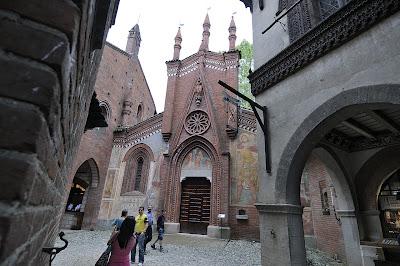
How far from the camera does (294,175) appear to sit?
188 inches

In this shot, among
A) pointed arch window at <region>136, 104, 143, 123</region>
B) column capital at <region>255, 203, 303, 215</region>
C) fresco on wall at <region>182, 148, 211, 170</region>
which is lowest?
column capital at <region>255, 203, 303, 215</region>

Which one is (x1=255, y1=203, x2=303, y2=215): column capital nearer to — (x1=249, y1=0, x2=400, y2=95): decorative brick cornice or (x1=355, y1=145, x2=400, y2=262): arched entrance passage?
(x1=249, y1=0, x2=400, y2=95): decorative brick cornice

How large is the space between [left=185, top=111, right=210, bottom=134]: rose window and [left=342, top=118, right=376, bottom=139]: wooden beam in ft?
29.2

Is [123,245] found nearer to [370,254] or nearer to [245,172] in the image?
[370,254]

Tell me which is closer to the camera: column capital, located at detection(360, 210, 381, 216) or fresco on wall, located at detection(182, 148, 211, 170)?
column capital, located at detection(360, 210, 381, 216)

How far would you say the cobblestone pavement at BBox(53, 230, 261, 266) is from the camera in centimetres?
718

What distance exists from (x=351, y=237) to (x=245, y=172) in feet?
20.6

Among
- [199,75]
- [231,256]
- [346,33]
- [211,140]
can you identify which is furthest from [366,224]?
[199,75]

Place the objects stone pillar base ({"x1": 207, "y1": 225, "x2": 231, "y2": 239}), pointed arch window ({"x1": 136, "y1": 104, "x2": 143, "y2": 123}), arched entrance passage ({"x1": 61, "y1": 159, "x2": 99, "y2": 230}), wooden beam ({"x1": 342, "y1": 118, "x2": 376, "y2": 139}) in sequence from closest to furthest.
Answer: wooden beam ({"x1": 342, "y1": 118, "x2": 376, "y2": 139}) < stone pillar base ({"x1": 207, "y1": 225, "x2": 231, "y2": 239}) < arched entrance passage ({"x1": 61, "y1": 159, "x2": 99, "y2": 230}) < pointed arch window ({"x1": 136, "y1": 104, "x2": 143, "y2": 123})

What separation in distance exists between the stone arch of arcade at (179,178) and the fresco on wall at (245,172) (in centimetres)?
90

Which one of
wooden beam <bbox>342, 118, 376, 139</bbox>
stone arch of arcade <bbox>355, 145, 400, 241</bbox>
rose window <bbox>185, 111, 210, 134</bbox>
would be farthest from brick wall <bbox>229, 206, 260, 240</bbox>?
wooden beam <bbox>342, 118, 376, 139</bbox>

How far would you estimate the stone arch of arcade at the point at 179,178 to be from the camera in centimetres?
1293

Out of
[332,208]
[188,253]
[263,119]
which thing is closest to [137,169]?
[188,253]

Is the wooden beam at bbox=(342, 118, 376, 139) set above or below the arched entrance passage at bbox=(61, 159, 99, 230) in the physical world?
above
